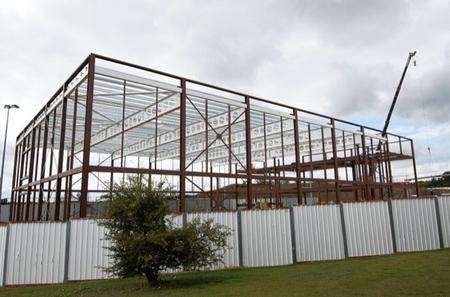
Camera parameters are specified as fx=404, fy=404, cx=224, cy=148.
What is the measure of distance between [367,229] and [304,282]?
627 centimetres

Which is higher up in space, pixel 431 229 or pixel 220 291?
pixel 431 229

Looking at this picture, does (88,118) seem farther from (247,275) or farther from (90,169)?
(247,275)

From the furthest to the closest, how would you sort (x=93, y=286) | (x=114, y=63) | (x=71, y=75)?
(x=71, y=75), (x=114, y=63), (x=93, y=286)

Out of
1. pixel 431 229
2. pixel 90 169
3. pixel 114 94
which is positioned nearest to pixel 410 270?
pixel 431 229

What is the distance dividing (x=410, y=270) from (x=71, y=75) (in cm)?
1748

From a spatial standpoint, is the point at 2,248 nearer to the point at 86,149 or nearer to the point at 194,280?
the point at 86,149

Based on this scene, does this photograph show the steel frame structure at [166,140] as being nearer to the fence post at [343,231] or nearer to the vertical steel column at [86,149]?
the vertical steel column at [86,149]

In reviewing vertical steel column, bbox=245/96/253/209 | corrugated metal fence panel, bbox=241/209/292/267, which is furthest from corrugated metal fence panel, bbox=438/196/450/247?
vertical steel column, bbox=245/96/253/209

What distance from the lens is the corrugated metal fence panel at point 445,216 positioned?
1658 centimetres

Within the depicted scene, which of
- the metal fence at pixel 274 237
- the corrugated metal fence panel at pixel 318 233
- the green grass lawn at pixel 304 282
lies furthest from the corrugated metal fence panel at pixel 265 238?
the green grass lawn at pixel 304 282

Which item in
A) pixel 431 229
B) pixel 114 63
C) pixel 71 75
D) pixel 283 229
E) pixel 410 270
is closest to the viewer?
pixel 410 270

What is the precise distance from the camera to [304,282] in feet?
35.0

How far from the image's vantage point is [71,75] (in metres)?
20.5

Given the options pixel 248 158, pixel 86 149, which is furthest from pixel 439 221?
pixel 86 149
